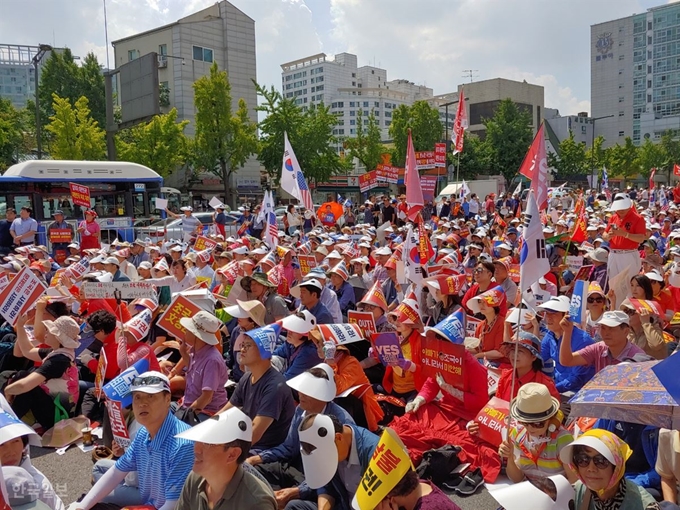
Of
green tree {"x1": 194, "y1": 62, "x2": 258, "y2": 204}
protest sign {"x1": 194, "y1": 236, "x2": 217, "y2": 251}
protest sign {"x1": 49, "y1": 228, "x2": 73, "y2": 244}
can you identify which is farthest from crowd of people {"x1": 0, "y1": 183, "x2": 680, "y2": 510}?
green tree {"x1": 194, "y1": 62, "x2": 258, "y2": 204}

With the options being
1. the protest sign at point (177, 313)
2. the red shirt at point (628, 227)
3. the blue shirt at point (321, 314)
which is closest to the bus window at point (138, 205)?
the blue shirt at point (321, 314)

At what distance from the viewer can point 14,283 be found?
6.44 meters

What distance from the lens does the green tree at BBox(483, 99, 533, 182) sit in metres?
57.2

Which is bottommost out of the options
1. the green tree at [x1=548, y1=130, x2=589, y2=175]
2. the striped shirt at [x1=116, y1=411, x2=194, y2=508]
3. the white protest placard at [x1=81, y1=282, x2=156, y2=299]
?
the striped shirt at [x1=116, y1=411, x2=194, y2=508]

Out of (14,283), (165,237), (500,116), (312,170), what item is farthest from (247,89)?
(14,283)

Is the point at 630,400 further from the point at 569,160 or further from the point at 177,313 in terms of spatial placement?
the point at 569,160

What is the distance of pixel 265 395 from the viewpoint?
4.73m

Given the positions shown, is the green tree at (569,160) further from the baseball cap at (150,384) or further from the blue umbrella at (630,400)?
the baseball cap at (150,384)

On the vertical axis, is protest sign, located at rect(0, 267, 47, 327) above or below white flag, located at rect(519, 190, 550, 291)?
below

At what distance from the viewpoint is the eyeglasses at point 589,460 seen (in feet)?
9.70

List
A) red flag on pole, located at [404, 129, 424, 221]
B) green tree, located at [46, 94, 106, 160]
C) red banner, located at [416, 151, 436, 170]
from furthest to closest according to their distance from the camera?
green tree, located at [46, 94, 106, 160], red banner, located at [416, 151, 436, 170], red flag on pole, located at [404, 129, 424, 221]

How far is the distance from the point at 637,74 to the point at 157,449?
127821 millimetres

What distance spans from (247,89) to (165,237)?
133 ft

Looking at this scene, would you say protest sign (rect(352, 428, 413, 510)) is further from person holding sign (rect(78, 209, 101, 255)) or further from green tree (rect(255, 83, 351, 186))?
green tree (rect(255, 83, 351, 186))
